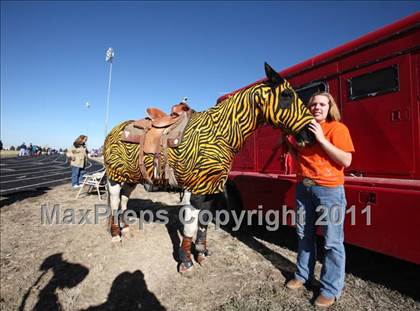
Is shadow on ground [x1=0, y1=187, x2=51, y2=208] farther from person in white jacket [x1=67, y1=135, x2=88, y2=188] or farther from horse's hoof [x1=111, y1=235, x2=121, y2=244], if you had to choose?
horse's hoof [x1=111, y1=235, x2=121, y2=244]

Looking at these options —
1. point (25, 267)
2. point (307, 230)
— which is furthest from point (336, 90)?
point (25, 267)

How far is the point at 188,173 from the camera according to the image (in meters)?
3.13

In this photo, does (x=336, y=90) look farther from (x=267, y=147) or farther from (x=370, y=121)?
(x=267, y=147)

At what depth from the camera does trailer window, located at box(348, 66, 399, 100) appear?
2.97 metres

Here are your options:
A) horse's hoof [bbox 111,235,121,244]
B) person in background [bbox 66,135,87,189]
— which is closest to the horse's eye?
horse's hoof [bbox 111,235,121,244]

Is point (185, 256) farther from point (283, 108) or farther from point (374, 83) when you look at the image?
point (374, 83)

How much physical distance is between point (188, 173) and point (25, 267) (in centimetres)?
296

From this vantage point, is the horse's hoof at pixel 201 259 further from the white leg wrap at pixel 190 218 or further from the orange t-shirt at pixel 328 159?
the orange t-shirt at pixel 328 159

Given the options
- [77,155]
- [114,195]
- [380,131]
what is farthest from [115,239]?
[77,155]

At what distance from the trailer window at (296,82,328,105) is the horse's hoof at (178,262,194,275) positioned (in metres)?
2.88

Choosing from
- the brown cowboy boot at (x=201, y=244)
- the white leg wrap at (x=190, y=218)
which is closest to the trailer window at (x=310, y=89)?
the white leg wrap at (x=190, y=218)

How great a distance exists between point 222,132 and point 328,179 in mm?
1218

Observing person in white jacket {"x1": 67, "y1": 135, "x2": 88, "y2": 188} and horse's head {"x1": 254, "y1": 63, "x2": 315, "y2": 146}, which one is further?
person in white jacket {"x1": 67, "y1": 135, "x2": 88, "y2": 188}

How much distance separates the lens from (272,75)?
267 cm
